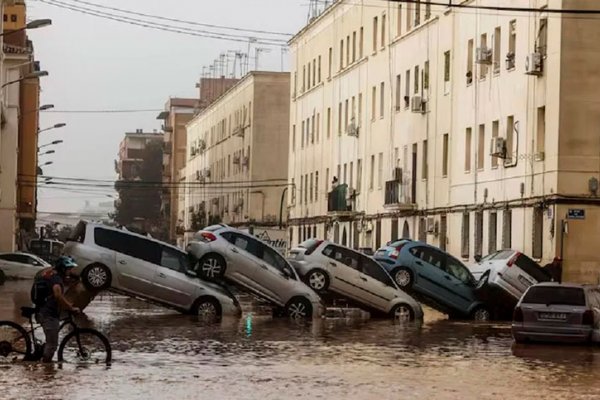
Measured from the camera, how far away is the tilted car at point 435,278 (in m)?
41.9

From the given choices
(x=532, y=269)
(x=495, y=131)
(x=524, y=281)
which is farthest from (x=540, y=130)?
(x=524, y=281)

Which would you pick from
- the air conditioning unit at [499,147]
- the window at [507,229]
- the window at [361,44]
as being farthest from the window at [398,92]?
the window at [507,229]

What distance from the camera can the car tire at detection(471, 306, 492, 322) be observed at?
4259cm

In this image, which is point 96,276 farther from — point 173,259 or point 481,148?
point 481,148

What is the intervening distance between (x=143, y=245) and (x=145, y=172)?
157160 mm

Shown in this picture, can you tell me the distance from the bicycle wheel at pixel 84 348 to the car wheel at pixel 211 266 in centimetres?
1512

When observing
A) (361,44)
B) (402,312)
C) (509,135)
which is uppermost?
(361,44)

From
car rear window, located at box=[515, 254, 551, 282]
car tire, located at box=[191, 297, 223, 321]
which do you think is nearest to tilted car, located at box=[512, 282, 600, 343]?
car tire, located at box=[191, 297, 223, 321]

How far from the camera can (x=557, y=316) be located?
1205 inches

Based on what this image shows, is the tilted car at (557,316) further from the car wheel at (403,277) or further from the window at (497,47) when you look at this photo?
the window at (497,47)

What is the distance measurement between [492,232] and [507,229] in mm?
1775

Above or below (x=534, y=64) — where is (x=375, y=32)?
above

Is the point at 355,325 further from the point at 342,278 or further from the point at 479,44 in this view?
the point at 479,44

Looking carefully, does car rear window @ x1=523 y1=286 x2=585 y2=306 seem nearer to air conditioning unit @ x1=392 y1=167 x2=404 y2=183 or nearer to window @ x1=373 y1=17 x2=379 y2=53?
air conditioning unit @ x1=392 y1=167 x2=404 y2=183
